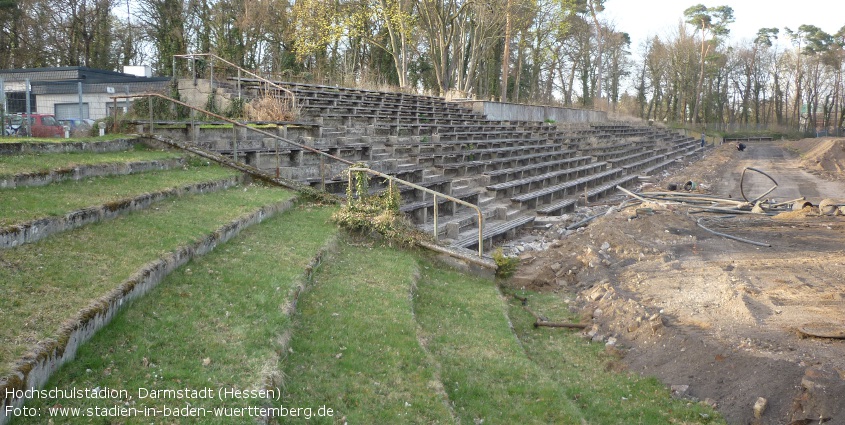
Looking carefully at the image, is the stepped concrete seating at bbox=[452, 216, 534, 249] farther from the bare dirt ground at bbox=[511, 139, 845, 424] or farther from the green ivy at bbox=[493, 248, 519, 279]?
the green ivy at bbox=[493, 248, 519, 279]

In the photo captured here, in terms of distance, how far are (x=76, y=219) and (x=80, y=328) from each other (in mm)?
2555

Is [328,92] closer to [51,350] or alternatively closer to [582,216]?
[582,216]

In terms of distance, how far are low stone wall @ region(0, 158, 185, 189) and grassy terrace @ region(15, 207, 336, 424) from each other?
2437 mm

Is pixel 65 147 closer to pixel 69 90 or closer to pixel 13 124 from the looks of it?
pixel 13 124

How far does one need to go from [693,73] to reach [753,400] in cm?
7176

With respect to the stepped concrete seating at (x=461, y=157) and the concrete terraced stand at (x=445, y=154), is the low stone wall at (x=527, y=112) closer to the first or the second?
the concrete terraced stand at (x=445, y=154)

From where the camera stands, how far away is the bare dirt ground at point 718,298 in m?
6.30

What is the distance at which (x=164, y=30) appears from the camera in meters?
32.7

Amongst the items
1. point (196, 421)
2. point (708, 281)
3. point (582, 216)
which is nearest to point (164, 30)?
point (582, 216)

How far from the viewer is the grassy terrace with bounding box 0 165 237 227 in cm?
647

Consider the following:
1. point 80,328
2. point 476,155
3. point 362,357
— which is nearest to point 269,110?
point 476,155

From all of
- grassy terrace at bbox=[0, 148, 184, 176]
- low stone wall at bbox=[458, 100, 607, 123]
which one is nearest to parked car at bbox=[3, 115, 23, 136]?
grassy terrace at bbox=[0, 148, 184, 176]

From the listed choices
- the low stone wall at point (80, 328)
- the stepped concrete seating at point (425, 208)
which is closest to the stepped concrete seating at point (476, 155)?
the stepped concrete seating at point (425, 208)

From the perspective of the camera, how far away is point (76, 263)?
571 centimetres
